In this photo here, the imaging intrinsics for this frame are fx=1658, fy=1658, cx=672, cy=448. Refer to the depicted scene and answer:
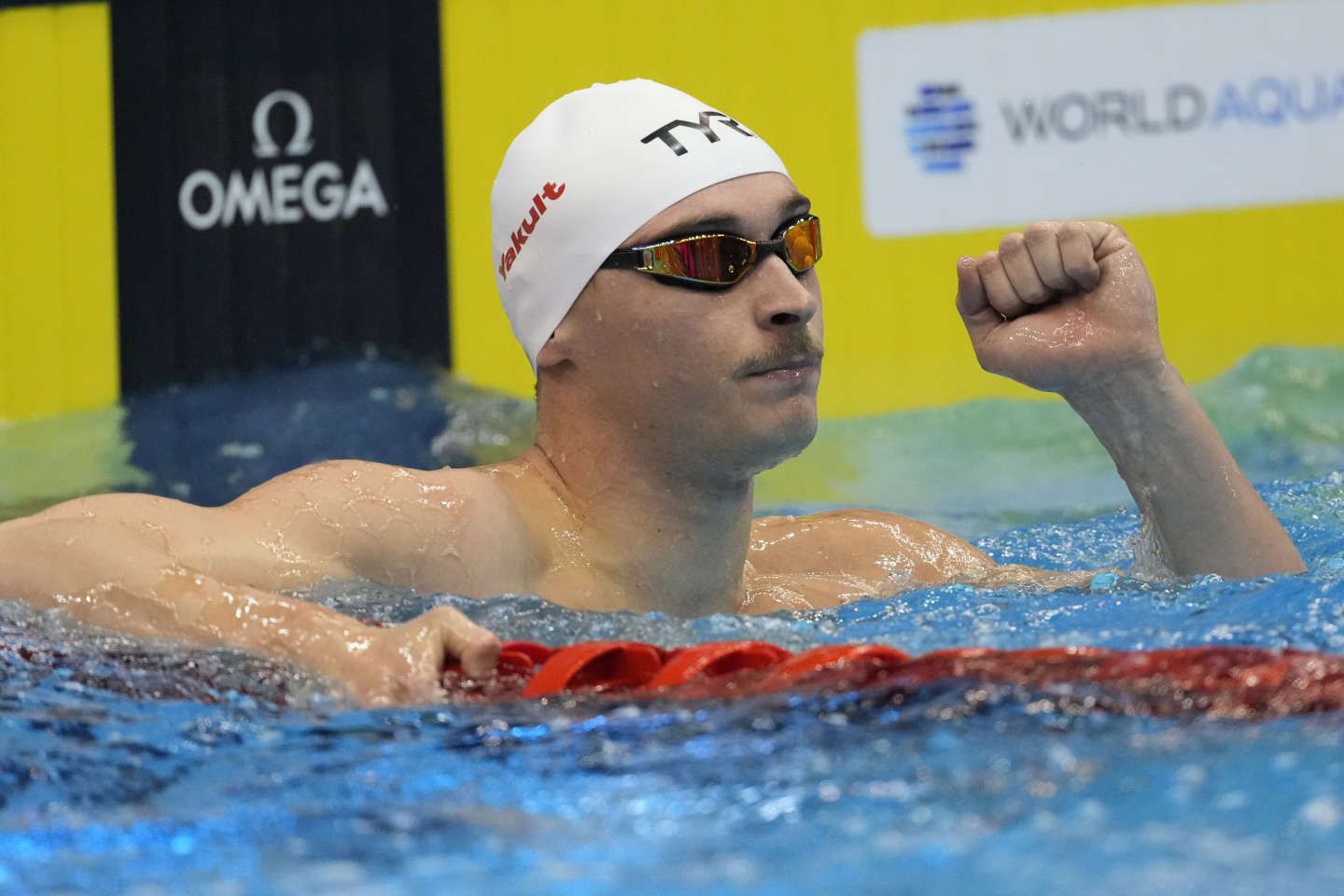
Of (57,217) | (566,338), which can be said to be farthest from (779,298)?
(57,217)

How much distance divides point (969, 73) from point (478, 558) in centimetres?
343

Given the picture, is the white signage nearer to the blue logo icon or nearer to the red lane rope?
the blue logo icon

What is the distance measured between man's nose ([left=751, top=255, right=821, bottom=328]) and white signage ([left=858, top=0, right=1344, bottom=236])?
9.69 feet

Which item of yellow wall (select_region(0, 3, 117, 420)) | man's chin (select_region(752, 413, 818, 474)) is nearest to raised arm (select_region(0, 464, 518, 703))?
man's chin (select_region(752, 413, 818, 474))


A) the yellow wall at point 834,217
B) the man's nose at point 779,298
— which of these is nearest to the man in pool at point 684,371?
the man's nose at point 779,298

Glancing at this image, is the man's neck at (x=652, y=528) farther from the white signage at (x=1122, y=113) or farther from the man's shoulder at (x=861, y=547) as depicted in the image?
the white signage at (x=1122, y=113)

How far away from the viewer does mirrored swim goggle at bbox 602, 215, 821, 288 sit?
237cm

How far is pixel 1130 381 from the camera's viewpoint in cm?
245

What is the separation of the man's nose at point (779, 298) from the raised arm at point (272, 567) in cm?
50

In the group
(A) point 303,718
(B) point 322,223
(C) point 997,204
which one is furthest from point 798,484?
(A) point 303,718

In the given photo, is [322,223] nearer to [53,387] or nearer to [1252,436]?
[53,387]

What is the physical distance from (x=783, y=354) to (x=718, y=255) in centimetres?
17

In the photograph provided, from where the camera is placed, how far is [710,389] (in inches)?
92.6

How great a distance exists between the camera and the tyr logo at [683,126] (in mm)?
2492
